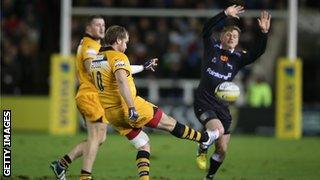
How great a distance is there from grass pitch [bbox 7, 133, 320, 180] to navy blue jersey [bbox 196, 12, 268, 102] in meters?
1.62

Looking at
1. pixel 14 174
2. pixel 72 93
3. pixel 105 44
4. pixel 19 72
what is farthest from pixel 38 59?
pixel 105 44

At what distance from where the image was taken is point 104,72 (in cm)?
1165

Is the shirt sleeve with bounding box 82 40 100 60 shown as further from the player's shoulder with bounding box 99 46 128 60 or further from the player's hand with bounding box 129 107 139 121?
the player's hand with bounding box 129 107 139 121

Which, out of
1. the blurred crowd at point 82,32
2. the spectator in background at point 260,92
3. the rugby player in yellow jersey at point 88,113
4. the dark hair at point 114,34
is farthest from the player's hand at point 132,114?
the spectator in background at point 260,92

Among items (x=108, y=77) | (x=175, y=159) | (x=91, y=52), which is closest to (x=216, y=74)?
(x=91, y=52)

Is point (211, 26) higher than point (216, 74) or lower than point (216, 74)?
higher

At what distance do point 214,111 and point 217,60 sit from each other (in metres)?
0.77

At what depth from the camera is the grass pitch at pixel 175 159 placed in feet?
46.6

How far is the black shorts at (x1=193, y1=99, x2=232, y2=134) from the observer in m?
12.9

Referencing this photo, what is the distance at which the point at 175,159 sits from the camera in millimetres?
17109

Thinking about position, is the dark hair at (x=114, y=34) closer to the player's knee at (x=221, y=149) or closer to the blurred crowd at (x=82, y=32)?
the player's knee at (x=221, y=149)

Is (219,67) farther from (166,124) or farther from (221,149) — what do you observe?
(166,124)

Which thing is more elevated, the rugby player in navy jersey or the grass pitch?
the rugby player in navy jersey

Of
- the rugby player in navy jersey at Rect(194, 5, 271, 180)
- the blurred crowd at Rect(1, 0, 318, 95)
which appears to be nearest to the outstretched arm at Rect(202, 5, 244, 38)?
the rugby player in navy jersey at Rect(194, 5, 271, 180)
